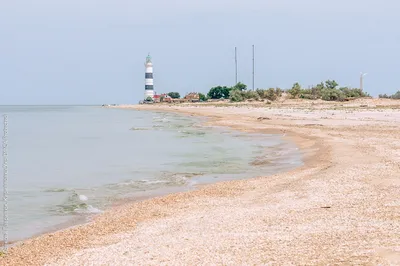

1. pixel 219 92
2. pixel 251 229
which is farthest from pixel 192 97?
pixel 251 229

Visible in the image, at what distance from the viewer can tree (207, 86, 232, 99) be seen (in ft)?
400

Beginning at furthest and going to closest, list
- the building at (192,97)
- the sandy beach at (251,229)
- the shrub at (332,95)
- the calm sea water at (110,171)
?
the building at (192,97) → the shrub at (332,95) → the calm sea water at (110,171) → the sandy beach at (251,229)

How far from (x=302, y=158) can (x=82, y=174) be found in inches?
313

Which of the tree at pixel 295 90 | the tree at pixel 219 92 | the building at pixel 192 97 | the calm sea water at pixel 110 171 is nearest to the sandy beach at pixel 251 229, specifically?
the calm sea water at pixel 110 171

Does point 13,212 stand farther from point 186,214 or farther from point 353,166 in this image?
point 353,166

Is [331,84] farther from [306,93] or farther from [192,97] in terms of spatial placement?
[192,97]

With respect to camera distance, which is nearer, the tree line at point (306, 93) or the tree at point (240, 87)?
the tree line at point (306, 93)

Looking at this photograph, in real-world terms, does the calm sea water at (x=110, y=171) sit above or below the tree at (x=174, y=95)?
below

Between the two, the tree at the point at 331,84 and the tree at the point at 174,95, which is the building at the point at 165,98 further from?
the tree at the point at 331,84

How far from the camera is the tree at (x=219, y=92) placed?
122m

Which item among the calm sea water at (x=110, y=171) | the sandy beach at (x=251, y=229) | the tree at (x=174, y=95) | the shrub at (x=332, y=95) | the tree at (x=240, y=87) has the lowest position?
the calm sea water at (x=110, y=171)

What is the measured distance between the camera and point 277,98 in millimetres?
93125

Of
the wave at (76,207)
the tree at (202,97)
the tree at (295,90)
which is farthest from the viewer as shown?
the tree at (202,97)

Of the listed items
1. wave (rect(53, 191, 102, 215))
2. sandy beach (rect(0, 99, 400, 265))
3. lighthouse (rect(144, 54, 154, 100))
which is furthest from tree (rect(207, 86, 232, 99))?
sandy beach (rect(0, 99, 400, 265))
